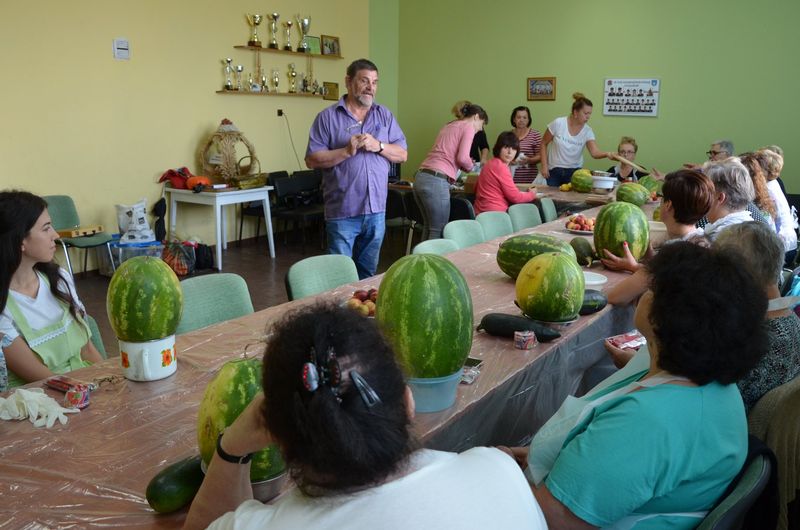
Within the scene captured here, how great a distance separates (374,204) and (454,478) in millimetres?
3435

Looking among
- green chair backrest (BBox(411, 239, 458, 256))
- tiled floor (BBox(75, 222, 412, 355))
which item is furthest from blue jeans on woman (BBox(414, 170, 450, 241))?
green chair backrest (BBox(411, 239, 458, 256))

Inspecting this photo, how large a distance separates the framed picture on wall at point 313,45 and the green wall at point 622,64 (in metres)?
1.40

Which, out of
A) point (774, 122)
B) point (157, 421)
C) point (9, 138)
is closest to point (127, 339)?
point (157, 421)

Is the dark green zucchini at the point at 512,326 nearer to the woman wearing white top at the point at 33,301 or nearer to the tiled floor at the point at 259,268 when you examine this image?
the woman wearing white top at the point at 33,301

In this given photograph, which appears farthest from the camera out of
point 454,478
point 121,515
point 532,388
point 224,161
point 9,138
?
point 224,161

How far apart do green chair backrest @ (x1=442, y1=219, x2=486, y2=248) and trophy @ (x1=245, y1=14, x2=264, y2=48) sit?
177 inches

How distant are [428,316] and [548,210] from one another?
4314 millimetres

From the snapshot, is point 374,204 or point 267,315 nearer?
point 267,315

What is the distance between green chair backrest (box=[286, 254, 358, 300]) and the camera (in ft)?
9.36

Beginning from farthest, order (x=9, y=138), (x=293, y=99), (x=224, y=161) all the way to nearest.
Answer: (x=293, y=99) < (x=224, y=161) < (x=9, y=138)

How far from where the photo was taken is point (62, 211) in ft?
18.9

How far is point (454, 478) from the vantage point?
3.07ft

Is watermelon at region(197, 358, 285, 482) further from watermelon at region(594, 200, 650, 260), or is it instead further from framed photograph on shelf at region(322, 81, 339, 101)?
framed photograph on shelf at region(322, 81, 339, 101)

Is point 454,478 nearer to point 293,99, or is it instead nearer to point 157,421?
point 157,421
